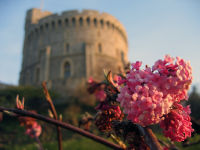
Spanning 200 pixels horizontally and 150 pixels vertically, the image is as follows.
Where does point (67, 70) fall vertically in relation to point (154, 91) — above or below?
above

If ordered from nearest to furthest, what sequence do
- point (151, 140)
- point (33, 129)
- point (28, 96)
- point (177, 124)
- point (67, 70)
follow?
point (151, 140)
point (177, 124)
point (33, 129)
point (28, 96)
point (67, 70)

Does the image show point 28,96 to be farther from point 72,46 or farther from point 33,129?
point 72,46

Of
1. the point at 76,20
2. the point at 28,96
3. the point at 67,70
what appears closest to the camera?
the point at 28,96

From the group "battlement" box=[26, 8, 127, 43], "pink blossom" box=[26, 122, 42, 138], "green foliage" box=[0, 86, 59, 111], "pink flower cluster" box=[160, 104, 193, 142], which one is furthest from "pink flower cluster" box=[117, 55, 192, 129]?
"battlement" box=[26, 8, 127, 43]

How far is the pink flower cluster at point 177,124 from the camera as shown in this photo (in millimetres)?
828

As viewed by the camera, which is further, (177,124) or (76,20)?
(76,20)

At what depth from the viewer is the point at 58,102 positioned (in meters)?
20.8

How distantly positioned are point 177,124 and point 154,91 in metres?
0.20

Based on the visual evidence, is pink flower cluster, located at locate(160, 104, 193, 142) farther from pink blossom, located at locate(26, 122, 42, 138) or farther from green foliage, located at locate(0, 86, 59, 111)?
pink blossom, located at locate(26, 122, 42, 138)

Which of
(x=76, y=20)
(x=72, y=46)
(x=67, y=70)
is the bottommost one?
(x=67, y=70)

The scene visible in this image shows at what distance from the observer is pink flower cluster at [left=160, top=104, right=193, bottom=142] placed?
2.72 feet

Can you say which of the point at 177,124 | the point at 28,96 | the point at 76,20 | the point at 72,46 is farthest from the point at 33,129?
the point at 76,20

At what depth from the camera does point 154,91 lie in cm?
78

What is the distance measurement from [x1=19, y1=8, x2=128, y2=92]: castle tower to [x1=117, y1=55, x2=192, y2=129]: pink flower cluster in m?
23.4
